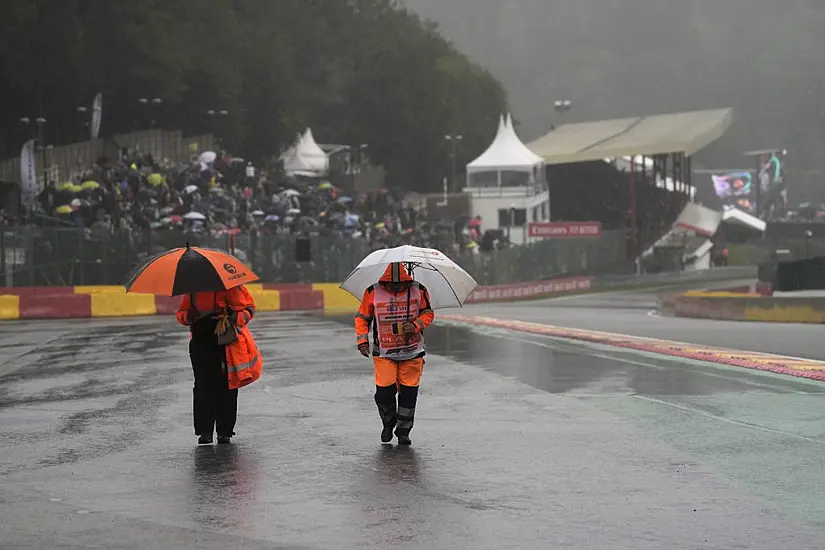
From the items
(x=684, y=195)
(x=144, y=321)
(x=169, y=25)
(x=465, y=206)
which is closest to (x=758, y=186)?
(x=684, y=195)

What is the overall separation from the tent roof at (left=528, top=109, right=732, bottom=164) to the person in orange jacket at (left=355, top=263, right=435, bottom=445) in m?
81.3

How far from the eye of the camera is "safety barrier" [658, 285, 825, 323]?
30219 mm

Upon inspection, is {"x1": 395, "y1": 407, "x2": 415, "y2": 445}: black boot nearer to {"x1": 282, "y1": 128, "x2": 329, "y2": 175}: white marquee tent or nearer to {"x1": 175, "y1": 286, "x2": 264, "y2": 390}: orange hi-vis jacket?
{"x1": 175, "y1": 286, "x2": 264, "y2": 390}: orange hi-vis jacket

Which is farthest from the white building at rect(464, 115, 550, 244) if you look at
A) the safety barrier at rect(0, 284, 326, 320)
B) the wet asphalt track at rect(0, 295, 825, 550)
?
the wet asphalt track at rect(0, 295, 825, 550)

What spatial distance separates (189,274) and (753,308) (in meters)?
22.7

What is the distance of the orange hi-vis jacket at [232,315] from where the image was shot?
36.4 feet

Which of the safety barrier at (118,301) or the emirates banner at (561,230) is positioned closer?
the safety barrier at (118,301)

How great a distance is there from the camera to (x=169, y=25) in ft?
245

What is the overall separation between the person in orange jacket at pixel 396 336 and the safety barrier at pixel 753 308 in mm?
20447

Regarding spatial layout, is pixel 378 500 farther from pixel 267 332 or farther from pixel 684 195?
pixel 684 195

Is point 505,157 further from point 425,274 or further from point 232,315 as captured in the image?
point 232,315

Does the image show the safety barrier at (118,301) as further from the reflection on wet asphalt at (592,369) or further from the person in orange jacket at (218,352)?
the person in orange jacket at (218,352)

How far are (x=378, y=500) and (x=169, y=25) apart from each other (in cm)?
6864

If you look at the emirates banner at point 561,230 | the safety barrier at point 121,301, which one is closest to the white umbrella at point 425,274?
the safety barrier at point 121,301
